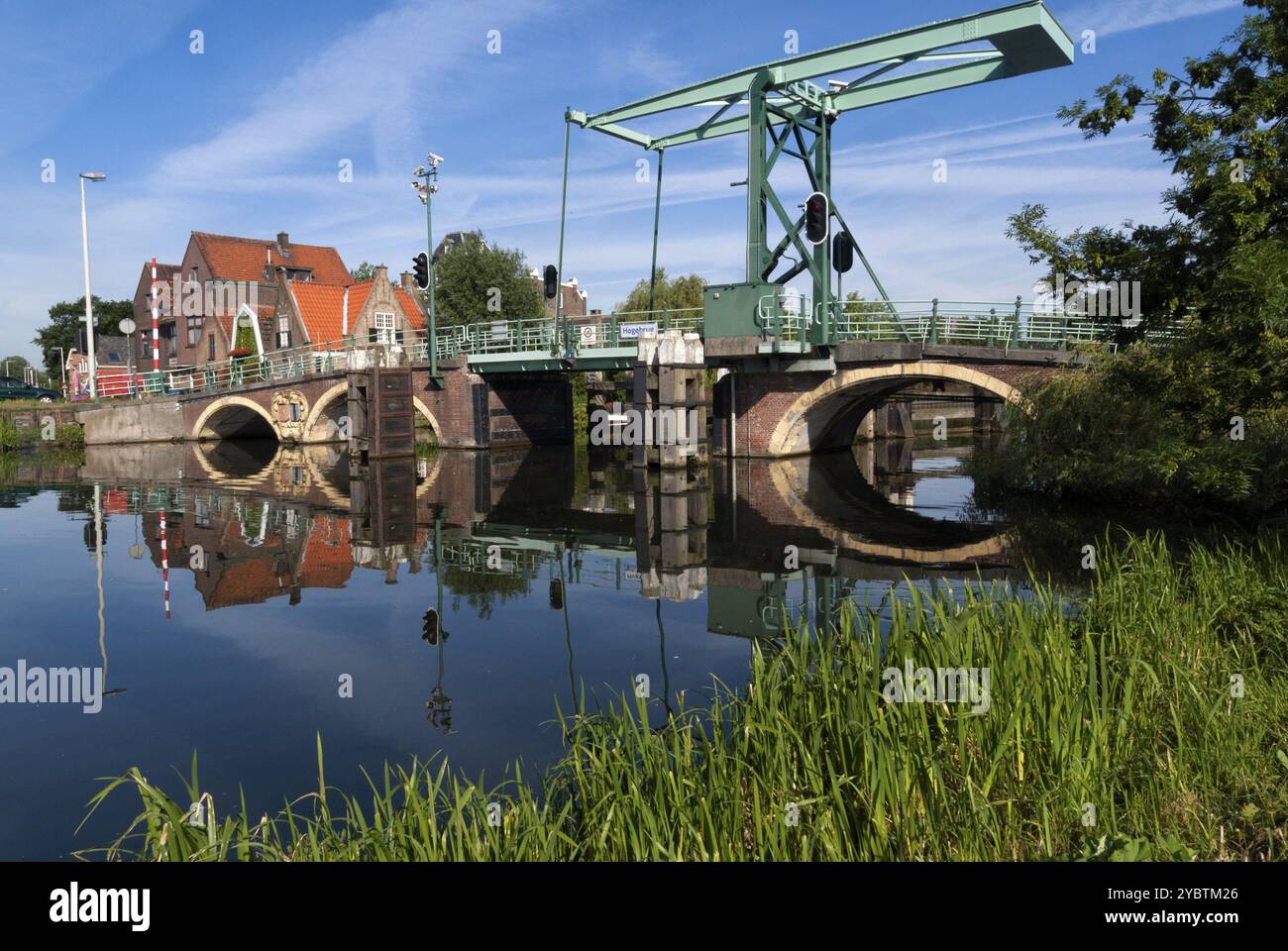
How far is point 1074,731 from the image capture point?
3727 mm

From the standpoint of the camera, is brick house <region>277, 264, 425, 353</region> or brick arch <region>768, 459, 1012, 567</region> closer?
brick arch <region>768, 459, 1012, 567</region>

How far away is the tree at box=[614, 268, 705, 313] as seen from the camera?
149 feet

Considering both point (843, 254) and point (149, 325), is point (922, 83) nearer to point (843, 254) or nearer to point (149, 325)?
point (843, 254)

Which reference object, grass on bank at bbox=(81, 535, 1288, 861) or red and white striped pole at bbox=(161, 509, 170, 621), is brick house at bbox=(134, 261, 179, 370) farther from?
grass on bank at bbox=(81, 535, 1288, 861)

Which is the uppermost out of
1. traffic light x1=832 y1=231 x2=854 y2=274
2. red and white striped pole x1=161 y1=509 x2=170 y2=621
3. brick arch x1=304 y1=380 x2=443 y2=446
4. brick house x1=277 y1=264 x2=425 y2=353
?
brick house x1=277 y1=264 x2=425 y2=353

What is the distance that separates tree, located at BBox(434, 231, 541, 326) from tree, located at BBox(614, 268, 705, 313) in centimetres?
536

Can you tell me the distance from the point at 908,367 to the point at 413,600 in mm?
13911

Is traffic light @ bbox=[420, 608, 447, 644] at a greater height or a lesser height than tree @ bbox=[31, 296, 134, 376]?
lesser

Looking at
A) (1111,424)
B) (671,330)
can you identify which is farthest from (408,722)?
(671,330)

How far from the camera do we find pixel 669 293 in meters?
45.7

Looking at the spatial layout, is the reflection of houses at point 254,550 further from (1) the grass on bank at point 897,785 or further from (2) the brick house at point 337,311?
(2) the brick house at point 337,311

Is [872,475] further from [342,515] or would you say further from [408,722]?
[408,722]

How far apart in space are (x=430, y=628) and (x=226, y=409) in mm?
29388

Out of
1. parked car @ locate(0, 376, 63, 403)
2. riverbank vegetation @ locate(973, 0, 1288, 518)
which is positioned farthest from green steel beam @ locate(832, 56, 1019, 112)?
parked car @ locate(0, 376, 63, 403)
